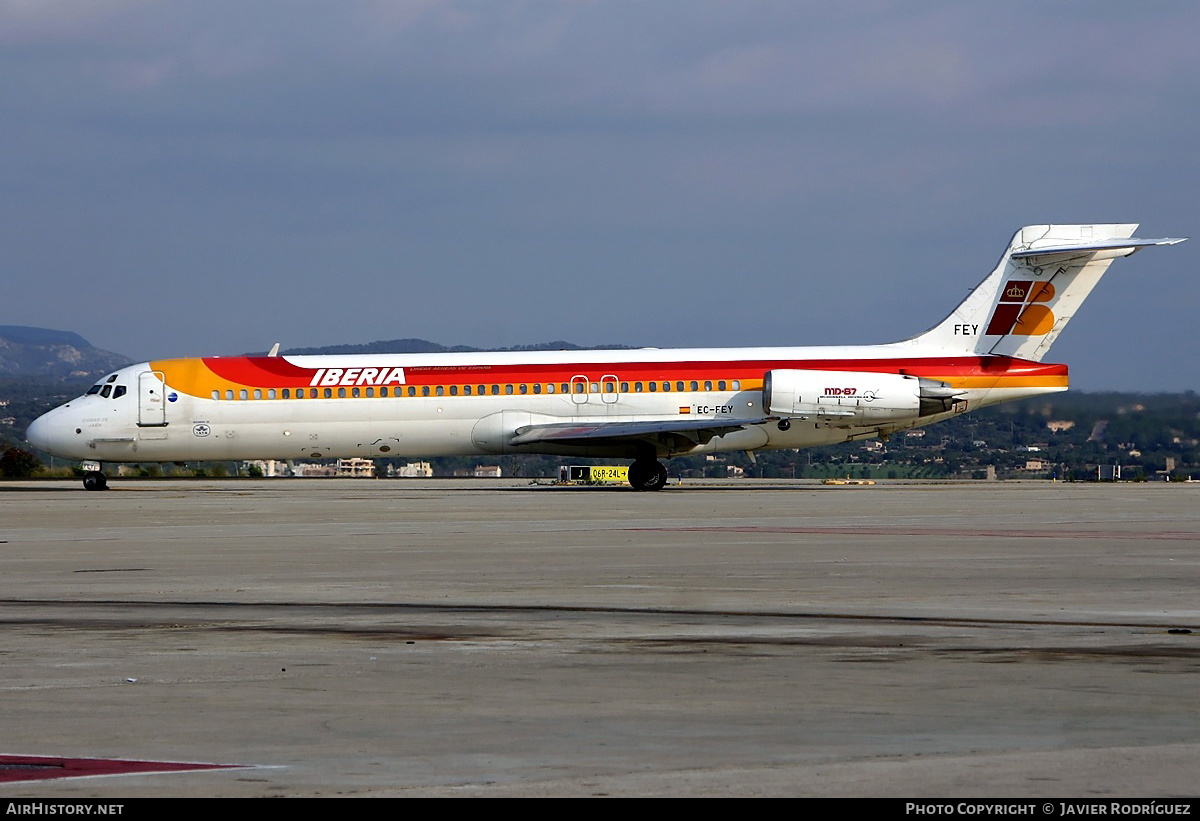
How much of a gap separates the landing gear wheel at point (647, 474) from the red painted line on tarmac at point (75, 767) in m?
35.5

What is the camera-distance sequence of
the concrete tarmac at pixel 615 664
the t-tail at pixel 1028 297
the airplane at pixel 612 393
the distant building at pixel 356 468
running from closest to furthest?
the concrete tarmac at pixel 615 664, the airplane at pixel 612 393, the t-tail at pixel 1028 297, the distant building at pixel 356 468

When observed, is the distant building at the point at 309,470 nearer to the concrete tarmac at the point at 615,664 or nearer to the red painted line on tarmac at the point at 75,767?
the concrete tarmac at the point at 615,664

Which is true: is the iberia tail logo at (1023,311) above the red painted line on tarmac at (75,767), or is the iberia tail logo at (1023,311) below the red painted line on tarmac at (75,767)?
above

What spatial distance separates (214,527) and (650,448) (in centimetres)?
1713

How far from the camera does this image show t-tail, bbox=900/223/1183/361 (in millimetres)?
43656

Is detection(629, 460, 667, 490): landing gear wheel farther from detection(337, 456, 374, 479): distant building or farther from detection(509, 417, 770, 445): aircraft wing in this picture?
detection(337, 456, 374, 479): distant building

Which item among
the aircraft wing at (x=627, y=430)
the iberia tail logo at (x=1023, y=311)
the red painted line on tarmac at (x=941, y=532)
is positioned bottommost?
the red painted line on tarmac at (x=941, y=532)

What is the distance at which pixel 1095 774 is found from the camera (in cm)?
675

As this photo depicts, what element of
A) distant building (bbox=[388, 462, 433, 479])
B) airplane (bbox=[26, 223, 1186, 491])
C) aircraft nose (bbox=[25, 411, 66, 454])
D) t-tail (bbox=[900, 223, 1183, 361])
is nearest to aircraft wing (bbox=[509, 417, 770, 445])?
airplane (bbox=[26, 223, 1186, 491])

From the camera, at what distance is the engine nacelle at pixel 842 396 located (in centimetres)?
4169

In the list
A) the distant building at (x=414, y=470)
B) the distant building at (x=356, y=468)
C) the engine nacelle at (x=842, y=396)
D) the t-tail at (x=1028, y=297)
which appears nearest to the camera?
the engine nacelle at (x=842, y=396)

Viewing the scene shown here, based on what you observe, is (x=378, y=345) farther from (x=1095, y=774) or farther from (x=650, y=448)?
(x=1095, y=774)

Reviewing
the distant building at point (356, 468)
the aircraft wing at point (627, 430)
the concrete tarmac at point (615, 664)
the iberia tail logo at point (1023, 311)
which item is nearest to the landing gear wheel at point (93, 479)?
the aircraft wing at point (627, 430)

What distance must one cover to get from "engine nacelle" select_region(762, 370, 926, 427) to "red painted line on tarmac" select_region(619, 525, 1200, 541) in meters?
16.2
